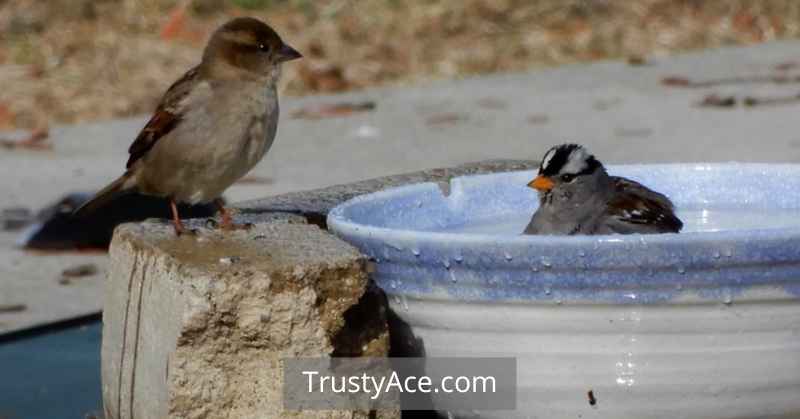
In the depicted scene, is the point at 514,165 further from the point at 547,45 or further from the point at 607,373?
the point at 547,45

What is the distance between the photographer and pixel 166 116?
5.44 meters

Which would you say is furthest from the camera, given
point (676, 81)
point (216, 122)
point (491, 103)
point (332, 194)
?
point (676, 81)

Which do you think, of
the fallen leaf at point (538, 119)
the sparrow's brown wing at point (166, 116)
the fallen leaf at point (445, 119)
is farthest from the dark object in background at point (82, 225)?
the fallen leaf at point (538, 119)

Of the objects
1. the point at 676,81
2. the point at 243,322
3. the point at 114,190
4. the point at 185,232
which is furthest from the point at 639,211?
the point at 676,81

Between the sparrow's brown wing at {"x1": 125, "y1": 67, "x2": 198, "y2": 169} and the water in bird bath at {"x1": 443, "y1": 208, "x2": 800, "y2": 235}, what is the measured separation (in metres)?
1.21

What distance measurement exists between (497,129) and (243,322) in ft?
21.2

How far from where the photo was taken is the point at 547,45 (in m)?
12.1

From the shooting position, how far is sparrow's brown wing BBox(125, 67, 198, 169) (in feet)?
17.8

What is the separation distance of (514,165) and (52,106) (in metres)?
6.09

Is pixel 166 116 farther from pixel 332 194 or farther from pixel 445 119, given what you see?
pixel 445 119

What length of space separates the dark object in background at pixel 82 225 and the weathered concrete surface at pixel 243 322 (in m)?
3.56

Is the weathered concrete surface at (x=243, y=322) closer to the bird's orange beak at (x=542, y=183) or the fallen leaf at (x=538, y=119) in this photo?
the bird's orange beak at (x=542, y=183)

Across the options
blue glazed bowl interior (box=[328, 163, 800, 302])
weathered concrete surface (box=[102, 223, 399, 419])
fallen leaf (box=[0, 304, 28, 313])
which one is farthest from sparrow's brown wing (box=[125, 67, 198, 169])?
weathered concrete surface (box=[102, 223, 399, 419])

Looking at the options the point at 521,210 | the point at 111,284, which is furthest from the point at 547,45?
the point at 111,284
